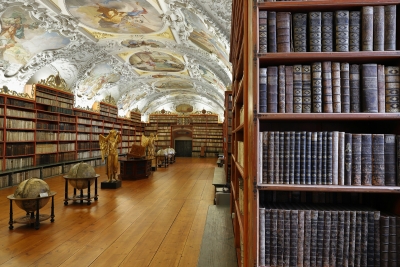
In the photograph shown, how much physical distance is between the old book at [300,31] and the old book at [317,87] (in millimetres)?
151

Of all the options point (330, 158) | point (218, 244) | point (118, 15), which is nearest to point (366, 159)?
point (330, 158)

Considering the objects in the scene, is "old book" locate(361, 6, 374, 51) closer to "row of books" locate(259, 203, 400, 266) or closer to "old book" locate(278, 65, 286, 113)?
"old book" locate(278, 65, 286, 113)

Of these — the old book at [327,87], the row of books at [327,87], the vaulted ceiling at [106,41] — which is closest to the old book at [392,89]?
the row of books at [327,87]

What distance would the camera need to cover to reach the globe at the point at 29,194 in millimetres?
4845

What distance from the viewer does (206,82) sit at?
17.7m

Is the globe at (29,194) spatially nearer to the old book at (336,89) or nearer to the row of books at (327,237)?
the row of books at (327,237)

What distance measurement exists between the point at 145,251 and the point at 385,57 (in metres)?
3.85

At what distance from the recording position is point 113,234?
4773mm

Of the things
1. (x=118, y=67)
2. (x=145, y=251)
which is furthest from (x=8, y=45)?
(x=145, y=251)

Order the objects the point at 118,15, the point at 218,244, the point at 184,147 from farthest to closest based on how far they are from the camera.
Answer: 1. the point at 184,147
2. the point at 118,15
3. the point at 218,244

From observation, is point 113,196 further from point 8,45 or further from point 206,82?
point 206,82

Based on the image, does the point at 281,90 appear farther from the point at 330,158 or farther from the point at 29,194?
the point at 29,194

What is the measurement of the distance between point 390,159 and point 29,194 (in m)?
5.46

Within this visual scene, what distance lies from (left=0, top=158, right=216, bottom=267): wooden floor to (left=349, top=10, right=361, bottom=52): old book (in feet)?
10.5
